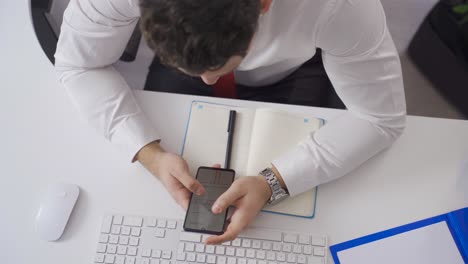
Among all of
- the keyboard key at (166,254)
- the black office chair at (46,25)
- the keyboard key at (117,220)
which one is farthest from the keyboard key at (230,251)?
the black office chair at (46,25)

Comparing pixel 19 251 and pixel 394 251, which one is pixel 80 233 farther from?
pixel 394 251

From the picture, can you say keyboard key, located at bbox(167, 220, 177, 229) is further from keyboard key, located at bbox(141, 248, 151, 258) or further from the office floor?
the office floor

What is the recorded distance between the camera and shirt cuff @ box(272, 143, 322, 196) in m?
0.68

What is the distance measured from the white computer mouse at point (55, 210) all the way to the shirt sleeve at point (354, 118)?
39 cm

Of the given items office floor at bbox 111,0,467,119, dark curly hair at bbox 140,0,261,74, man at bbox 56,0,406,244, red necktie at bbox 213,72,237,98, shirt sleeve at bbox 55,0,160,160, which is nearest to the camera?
dark curly hair at bbox 140,0,261,74

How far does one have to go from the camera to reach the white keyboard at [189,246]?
643 millimetres

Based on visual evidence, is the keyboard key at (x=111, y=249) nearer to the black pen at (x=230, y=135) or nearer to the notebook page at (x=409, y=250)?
the black pen at (x=230, y=135)

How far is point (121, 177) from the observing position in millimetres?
708

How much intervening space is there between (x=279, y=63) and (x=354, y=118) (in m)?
0.21

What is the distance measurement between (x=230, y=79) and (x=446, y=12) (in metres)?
0.85

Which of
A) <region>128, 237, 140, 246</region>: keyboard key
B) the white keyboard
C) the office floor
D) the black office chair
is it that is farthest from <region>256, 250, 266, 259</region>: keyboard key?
the office floor

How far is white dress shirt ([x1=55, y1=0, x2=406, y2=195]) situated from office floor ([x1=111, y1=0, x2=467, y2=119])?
78 centimetres

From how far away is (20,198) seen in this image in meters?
0.70

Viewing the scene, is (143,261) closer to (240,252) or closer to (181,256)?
(181,256)
